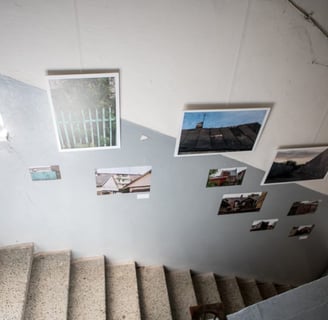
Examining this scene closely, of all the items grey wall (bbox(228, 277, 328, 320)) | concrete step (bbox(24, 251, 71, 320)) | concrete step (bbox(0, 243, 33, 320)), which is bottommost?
concrete step (bbox(24, 251, 71, 320))

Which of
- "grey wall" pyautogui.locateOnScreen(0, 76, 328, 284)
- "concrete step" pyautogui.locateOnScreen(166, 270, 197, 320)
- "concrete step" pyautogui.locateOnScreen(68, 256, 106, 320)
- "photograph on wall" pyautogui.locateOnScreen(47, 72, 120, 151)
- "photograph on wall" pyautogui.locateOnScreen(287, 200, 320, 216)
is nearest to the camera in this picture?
"photograph on wall" pyautogui.locateOnScreen(47, 72, 120, 151)

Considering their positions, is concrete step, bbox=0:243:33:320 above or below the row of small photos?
below

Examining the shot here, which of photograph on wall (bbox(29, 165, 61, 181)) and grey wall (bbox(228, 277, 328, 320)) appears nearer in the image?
grey wall (bbox(228, 277, 328, 320))

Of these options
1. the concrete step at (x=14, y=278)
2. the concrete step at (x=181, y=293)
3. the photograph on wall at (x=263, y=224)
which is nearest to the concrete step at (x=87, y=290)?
the concrete step at (x=14, y=278)

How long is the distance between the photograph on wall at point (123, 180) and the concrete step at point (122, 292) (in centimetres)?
98

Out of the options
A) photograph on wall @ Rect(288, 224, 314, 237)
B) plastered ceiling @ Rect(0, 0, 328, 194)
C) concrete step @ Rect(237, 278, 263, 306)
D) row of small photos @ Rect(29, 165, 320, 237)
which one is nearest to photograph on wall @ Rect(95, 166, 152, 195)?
row of small photos @ Rect(29, 165, 320, 237)

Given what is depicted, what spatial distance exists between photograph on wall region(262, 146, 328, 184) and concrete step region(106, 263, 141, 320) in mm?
1435

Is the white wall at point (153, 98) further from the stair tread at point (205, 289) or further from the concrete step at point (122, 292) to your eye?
the stair tread at point (205, 289)

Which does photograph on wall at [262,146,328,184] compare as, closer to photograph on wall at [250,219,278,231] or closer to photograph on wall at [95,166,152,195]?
photograph on wall at [250,219,278,231]

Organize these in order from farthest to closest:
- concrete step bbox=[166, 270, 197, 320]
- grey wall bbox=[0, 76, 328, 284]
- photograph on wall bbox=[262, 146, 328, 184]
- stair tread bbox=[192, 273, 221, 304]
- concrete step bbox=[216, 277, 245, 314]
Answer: concrete step bbox=[216, 277, 245, 314] < stair tread bbox=[192, 273, 221, 304] < concrete step bbox=[166, 270, 197, 320] < photograph on wall bbox=[262, 146, 328, 184] < grey wall bbox=[0, 76, 328, 284]

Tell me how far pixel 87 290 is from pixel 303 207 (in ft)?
6.48

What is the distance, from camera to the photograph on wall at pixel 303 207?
9.21 ft

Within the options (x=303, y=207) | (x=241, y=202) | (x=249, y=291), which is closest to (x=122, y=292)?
(x=241, y=202)

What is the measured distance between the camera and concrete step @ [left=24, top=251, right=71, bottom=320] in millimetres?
2303
